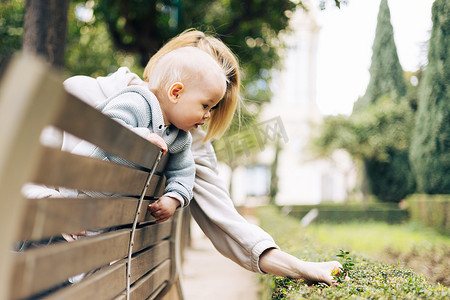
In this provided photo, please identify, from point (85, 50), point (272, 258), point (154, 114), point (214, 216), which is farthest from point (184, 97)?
point (85, 50)

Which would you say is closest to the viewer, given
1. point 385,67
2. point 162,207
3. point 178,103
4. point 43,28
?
point 162,207

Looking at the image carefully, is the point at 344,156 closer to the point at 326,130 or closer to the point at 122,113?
the point at 326,130

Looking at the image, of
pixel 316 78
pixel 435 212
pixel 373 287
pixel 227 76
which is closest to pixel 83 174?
pixel 373 287

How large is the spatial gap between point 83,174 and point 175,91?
0.91 m

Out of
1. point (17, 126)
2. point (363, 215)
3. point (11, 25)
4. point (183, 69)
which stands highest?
point (11, 25)

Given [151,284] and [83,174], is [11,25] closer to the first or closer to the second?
[151,284]

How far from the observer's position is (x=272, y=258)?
5.56 ft

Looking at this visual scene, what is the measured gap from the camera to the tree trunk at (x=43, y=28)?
4227 millimetres

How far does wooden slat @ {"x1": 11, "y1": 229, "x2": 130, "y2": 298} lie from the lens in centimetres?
67

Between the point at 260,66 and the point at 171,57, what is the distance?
8.31 meters

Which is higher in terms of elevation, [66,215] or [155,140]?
[155,140]

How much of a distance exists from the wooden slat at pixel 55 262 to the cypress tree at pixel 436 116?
13.6ft

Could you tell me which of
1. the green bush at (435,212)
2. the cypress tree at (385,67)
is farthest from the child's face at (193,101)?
the cypress tree at (385,67)

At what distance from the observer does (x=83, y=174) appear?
87 cm
